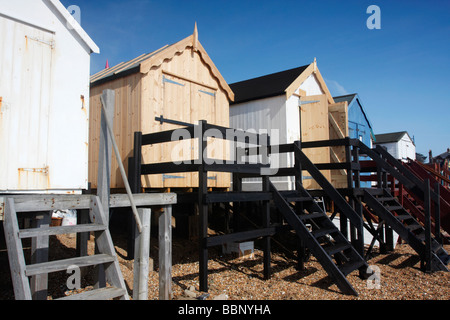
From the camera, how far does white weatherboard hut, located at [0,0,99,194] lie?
4.64m

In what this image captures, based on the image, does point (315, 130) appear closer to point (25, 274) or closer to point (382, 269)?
point (382, 269)

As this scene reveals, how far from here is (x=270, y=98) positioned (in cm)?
1089

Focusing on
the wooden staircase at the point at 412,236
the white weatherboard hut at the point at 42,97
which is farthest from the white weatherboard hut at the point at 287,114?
the white weatherboard hut at the point at 42,97

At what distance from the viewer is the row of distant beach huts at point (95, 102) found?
15.5 ft

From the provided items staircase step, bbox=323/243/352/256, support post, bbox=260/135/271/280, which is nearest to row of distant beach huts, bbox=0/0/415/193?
support post, bbox=260/135/271/280

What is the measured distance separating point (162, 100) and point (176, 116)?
51 centimetres

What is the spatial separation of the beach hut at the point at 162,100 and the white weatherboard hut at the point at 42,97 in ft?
5.91

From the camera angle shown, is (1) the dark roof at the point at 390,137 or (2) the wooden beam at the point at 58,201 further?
(1) the dark roof at the point at 390,137

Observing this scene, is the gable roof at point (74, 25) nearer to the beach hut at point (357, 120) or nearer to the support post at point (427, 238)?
the support post at point (427, 238)

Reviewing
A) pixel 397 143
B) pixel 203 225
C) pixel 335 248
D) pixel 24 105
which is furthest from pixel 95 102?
pixel 397 143

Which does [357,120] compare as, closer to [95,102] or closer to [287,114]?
[287,114]

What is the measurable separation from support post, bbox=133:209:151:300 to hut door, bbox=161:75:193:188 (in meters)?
3.27

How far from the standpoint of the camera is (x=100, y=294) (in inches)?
131

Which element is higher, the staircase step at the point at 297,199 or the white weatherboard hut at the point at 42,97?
the white weatherboard hut at the point at 42,97
